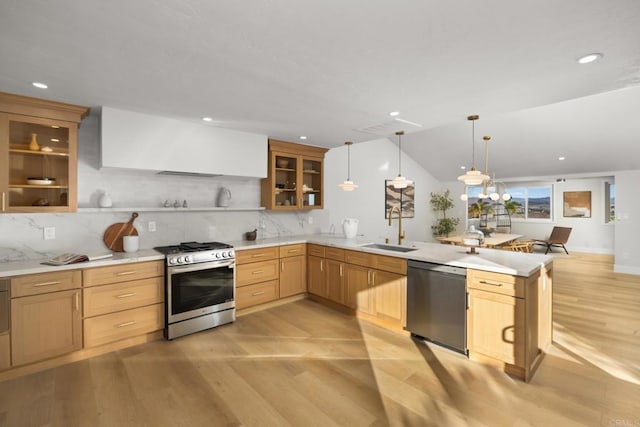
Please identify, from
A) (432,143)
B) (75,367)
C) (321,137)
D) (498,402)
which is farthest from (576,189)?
(75,367)

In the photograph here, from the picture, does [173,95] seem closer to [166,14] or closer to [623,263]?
[166,14]

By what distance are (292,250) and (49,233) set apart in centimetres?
264

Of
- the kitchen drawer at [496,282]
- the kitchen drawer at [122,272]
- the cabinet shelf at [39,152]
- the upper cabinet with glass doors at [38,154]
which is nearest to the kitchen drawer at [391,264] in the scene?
the kitchen drawer at [496,282]

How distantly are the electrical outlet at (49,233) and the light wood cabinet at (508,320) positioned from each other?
4015mm

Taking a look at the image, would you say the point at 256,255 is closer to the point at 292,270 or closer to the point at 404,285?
the point at 292,270

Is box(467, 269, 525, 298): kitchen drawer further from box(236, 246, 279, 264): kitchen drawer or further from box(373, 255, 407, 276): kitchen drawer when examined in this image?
box(236, 246, 279, 264): kitchen drawer

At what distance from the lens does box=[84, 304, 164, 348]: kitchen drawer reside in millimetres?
2787

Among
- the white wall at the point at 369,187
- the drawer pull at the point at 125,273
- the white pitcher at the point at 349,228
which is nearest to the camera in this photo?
the drawer pull at the point at 125,273

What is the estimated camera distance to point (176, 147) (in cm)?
337

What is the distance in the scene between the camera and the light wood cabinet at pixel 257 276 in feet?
12.4

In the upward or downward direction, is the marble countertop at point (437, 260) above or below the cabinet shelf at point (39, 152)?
below

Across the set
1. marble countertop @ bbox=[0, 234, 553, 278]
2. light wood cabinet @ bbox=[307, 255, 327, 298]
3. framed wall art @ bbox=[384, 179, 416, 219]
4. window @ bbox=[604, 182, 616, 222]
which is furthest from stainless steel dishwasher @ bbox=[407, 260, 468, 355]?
window @ bbox=[604, 182, 616, 222]

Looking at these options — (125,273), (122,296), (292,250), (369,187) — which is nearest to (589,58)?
(292,250)

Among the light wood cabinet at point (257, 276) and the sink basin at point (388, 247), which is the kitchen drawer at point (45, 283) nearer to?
the light wood cabinet at point (257, 276)
